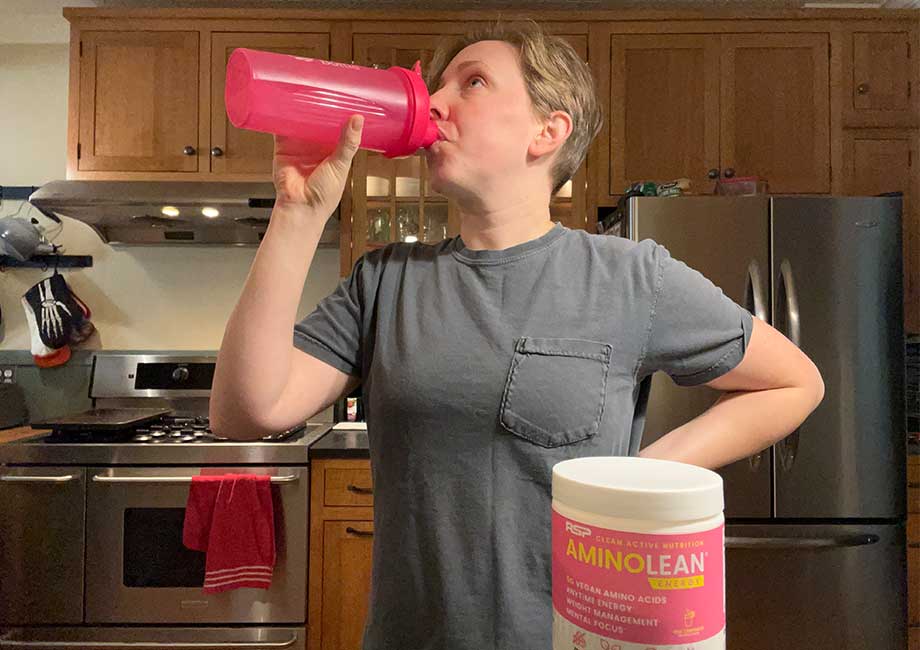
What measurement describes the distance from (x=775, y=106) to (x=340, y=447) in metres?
2.05

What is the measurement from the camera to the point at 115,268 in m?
2.52

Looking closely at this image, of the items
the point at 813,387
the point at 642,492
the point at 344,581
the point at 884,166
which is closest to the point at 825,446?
the point at 884,166

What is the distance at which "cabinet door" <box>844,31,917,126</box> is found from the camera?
Result: 2207mm

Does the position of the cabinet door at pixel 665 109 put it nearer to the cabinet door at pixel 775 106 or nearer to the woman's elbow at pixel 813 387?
the cabinet door at pixel 775 106

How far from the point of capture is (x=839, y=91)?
2209 mm

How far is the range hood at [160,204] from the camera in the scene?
6.86 feet

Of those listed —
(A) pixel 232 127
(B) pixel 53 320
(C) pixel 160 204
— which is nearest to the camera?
(C) pixel 160 204

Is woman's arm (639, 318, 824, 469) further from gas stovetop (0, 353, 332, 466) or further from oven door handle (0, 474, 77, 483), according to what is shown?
oven door handle (0, 474, 77, 483)

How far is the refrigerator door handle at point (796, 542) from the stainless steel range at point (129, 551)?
1336mm

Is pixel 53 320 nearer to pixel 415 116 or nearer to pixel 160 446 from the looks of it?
pixel 160 446

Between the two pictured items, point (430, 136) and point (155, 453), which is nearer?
point (430, 136)

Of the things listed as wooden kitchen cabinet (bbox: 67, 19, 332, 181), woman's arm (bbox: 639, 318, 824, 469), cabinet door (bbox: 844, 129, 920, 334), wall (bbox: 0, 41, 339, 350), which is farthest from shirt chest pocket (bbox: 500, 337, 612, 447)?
cabinet door (bbox: 844, 129, 920, 334)

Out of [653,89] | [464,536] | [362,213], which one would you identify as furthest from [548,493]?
[653,89]

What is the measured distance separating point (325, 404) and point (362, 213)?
162cm
